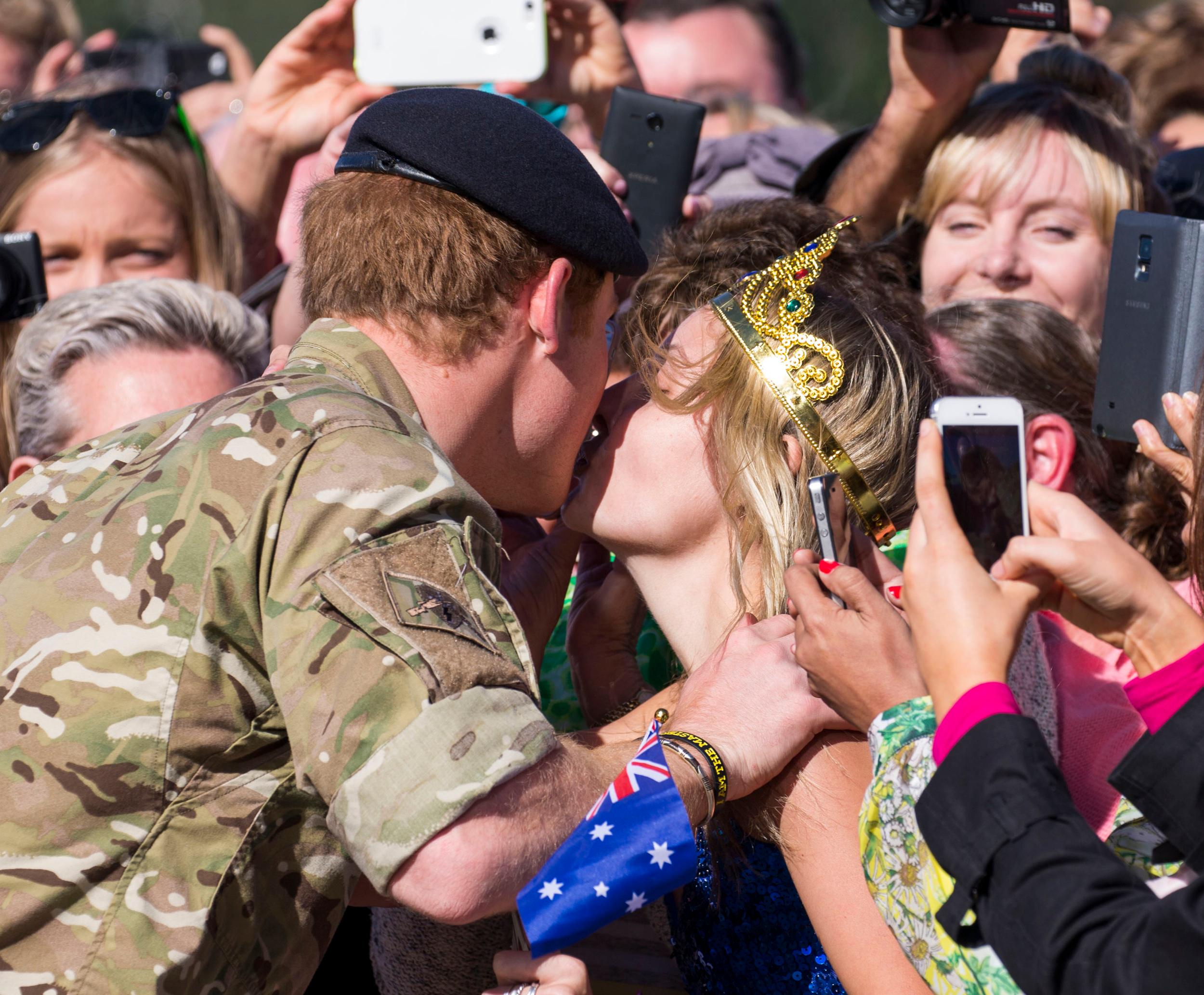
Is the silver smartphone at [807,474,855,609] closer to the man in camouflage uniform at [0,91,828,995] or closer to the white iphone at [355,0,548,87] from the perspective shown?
the man in camouflage uniform at [0,91,828,995]

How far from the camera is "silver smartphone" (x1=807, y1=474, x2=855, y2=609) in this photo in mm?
1982

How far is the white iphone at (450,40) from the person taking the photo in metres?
3.44

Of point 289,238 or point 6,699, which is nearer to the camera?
point 6,699

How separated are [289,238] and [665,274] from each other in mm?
1644

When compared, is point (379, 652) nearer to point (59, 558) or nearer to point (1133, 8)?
point (59, 558)

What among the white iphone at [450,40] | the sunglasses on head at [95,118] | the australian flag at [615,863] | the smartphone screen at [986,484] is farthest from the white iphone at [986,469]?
the sunglasses on head at [95,118]

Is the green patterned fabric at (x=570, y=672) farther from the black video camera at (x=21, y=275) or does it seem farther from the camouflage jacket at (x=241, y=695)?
the black video camera at (x=21, y=275)

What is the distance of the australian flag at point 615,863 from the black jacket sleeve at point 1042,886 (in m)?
0.36

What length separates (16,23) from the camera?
538 cm

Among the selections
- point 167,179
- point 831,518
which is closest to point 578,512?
point 831,518

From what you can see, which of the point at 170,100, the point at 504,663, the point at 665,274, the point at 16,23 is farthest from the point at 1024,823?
the point at 16,23

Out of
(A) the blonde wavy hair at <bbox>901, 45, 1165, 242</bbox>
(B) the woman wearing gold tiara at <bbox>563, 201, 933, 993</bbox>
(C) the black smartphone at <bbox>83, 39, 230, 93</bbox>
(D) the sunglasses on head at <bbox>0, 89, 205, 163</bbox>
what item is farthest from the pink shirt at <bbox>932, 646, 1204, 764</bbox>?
(C) the black smartphone at <bbox>83, 39, 230, 93</bbox>

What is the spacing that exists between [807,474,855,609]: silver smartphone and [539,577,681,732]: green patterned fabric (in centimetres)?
87

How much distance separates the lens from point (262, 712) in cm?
165
